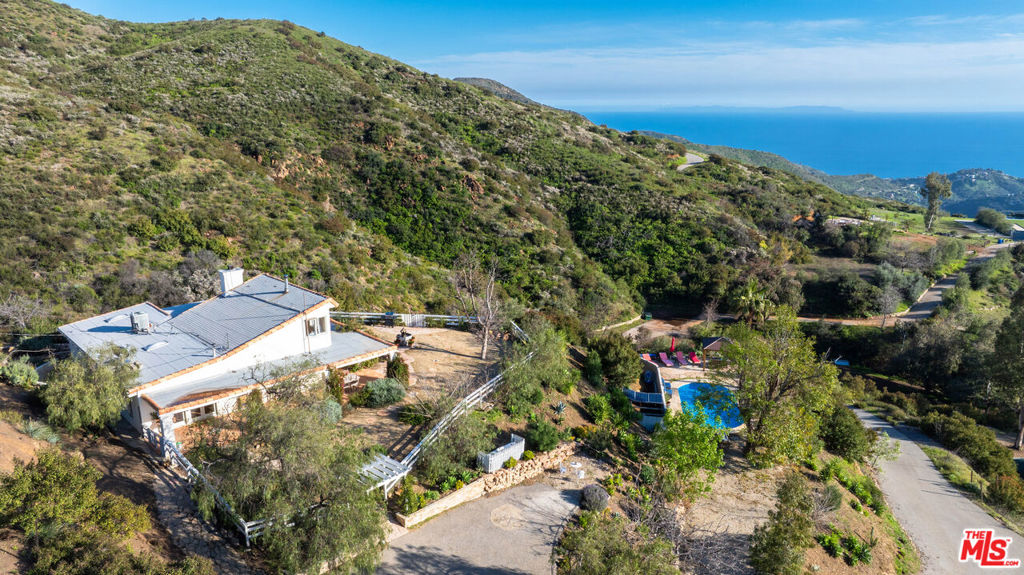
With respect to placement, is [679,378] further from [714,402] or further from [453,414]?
[453,414]

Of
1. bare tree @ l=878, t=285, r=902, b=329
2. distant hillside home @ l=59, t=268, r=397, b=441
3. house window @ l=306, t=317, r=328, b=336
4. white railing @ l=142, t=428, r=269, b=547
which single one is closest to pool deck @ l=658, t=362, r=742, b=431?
distant hillside home @ l=59, t=268, r=397, b=441

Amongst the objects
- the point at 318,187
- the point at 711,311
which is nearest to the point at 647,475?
the point at 711,311

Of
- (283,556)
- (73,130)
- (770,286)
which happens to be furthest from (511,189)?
(283,556)

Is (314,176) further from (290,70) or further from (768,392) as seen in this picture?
(768,392)

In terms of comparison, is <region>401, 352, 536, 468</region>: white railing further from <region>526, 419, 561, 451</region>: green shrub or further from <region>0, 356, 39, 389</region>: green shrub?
<region>0, 356, 39, 389</region>: green shrub

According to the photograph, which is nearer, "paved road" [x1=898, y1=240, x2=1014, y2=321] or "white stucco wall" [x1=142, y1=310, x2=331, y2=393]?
"white stucco wall" [x1=142, y1=310, x2=331, y2=393]

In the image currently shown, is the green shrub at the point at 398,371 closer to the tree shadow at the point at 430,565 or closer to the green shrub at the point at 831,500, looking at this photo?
the tree shadow at the point at 430,565

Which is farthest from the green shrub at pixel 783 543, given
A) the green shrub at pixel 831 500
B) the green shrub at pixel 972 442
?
the green shrub at pixel 972 442
